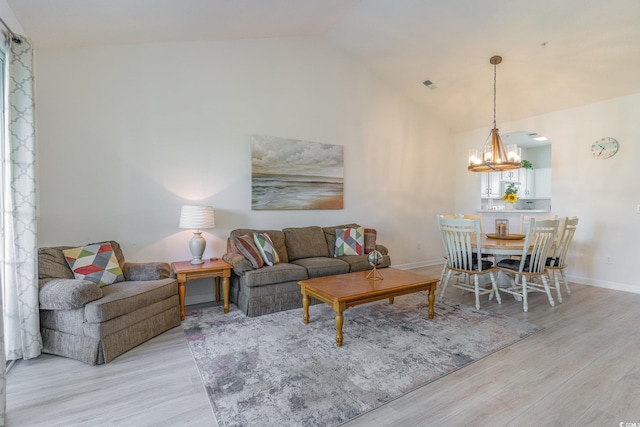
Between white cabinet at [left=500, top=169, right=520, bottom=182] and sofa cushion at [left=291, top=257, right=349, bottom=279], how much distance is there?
18.0 feet

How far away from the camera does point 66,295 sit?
2307mm

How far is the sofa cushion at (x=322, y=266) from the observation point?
3.72 m

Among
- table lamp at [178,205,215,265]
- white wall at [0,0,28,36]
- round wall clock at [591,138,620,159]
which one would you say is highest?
white wall at [0,0,28,36]

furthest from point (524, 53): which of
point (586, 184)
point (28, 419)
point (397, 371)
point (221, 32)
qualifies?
point (28, 419)

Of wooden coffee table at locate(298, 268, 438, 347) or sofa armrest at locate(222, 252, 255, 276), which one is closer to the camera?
wooden coffee table at locate(298, 268, 438, 347)

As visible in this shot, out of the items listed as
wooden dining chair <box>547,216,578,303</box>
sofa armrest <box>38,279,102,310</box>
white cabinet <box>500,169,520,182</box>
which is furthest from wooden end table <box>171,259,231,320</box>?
white cabinet <box>500,169,520,182</box>

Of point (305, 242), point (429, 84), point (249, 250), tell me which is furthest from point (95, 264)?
point (429, 84)

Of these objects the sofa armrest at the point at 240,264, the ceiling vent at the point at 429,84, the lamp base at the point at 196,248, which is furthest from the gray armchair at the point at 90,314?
the ceiling vent at the point at 429,84

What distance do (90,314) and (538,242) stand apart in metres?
4.21

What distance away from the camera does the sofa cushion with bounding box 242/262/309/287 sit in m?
3.33

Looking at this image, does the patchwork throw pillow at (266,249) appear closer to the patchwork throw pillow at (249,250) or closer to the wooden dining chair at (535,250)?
the patchwork throw pillow at (249,250)

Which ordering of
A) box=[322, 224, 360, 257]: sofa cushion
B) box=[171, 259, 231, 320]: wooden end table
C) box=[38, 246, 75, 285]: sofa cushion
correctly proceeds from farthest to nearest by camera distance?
1. box=[322, 224, 360, 257]: sofa cushion
2. box=[171, 259, 231, 320]: wooden end table
3. box=[38, 246, 75, 285]: sofa cushion

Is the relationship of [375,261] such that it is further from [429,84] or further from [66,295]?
[429,84]

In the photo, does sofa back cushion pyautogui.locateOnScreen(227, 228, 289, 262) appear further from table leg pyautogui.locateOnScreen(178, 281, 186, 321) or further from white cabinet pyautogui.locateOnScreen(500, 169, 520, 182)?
white cabinet pyautogui.locateOnScreen(500, 169, 520, 182)
